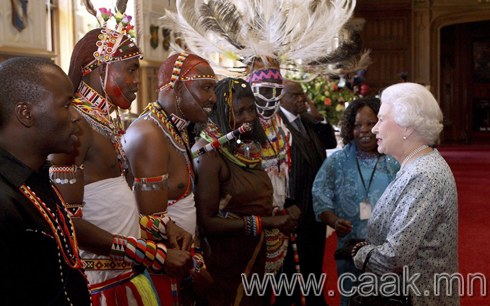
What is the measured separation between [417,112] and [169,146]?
3.07 feet

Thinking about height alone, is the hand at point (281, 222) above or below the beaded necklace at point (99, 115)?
below

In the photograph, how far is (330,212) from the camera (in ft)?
11.2

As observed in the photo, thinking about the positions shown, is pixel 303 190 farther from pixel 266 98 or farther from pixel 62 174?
pixel 62 174

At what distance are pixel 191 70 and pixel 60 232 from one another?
1.28 meters

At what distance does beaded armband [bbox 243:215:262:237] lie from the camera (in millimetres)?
2967

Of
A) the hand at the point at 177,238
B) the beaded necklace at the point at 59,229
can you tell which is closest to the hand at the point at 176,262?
the hand at the point at 177,238

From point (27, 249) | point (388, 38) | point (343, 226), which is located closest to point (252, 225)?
point (343, 226)

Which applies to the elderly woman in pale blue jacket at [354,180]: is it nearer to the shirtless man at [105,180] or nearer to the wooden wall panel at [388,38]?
the shirtless man at [105,180]

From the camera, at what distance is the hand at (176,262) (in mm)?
2131

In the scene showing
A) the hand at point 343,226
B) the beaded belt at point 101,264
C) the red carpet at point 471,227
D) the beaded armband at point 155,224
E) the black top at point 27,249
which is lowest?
the red carpet at point 471,227

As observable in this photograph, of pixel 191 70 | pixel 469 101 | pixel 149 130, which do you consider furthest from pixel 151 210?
pixel 469 101

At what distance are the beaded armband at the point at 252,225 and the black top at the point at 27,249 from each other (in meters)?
1.48

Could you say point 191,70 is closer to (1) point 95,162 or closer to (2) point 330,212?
(1) point 95,162

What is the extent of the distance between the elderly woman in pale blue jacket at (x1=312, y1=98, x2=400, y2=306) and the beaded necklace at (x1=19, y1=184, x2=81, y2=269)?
6.28ft
